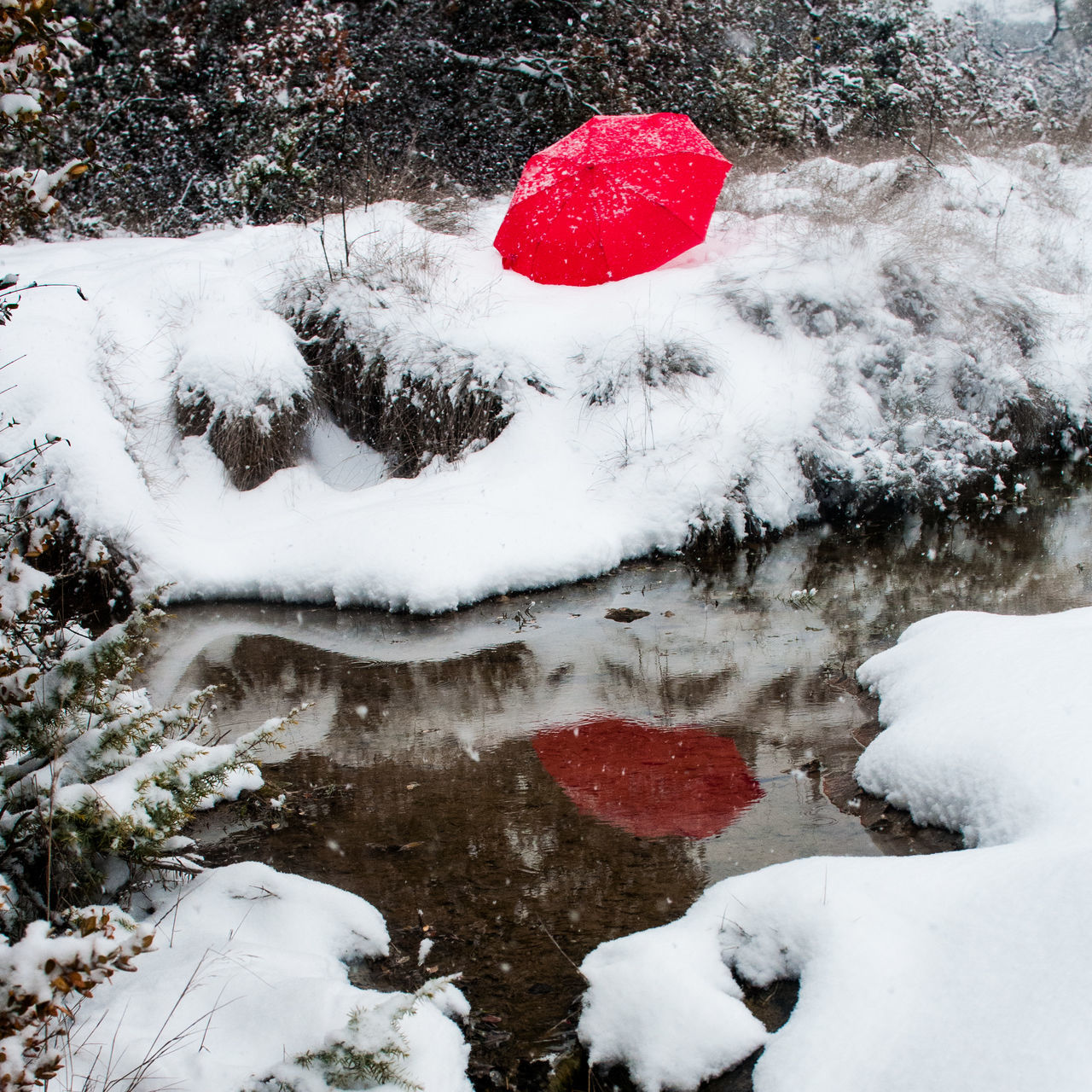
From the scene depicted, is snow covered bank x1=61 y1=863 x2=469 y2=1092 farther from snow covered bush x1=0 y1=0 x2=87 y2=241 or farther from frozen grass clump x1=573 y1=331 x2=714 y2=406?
frozen grass clump x1=573 y1=331 x2=714 y2=406

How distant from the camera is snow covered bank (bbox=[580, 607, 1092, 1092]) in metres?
1.87

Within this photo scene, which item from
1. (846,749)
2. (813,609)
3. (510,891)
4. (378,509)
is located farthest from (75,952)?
(378,509)

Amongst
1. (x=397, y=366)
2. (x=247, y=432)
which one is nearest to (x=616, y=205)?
(x=397, y=366)

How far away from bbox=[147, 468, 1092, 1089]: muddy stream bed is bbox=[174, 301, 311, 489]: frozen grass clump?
59.6 inches

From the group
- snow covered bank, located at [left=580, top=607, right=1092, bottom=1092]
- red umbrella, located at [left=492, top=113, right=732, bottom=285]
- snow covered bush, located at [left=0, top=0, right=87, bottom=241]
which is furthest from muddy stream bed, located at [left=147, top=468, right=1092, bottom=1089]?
red umbrella, located at [left=492, top=113, right=732, bottom=285]

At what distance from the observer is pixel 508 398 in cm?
688

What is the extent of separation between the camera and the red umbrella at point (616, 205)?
23.9 feet

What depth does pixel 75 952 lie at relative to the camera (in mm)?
1547

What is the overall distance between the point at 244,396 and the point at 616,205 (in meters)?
3.32

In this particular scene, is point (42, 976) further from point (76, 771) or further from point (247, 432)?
point (247, 432)

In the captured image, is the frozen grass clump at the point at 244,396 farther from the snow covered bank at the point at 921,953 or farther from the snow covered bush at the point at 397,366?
the snow covered bank at the point at 921,953

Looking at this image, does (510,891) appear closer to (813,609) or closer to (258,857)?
(258,857)

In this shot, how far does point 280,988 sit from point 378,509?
420 cm

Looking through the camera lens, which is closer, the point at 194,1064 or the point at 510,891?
the point at 194,1064
